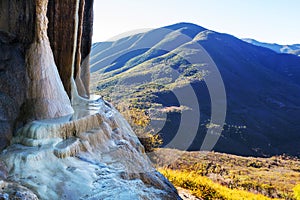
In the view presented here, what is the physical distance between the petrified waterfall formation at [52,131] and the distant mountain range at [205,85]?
34.8 meters

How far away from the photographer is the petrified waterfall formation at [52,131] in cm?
421

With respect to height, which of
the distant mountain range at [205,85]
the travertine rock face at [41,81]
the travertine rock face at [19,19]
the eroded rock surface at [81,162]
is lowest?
the distant mountain range at [205,85]

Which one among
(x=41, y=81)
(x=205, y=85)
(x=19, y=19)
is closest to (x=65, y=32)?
(x=19, y=19)

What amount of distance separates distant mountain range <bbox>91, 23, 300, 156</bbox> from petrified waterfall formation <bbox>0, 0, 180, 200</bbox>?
114 ft

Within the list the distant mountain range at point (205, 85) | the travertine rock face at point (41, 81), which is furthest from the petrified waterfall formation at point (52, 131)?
the distant mountain range at point (205, 85)

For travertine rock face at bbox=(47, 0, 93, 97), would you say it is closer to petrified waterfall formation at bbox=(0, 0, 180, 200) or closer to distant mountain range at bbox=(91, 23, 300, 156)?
petrified waterfall formation at bbox=(0, 0, 180, 200)

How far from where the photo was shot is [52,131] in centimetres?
492

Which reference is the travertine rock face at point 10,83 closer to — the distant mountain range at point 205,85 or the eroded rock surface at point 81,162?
the eroded rock surface at point 81,162

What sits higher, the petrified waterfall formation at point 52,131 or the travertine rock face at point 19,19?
the travertine rock face at point 19,19

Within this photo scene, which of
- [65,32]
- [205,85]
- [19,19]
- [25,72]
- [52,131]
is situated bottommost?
[205,85]

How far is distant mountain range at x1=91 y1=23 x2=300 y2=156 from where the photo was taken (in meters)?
59.6

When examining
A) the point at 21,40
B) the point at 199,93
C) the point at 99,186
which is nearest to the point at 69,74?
the point at 21,40

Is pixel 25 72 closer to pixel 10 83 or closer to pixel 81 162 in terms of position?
pixel 10 83

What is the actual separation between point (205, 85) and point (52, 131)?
80316mm
